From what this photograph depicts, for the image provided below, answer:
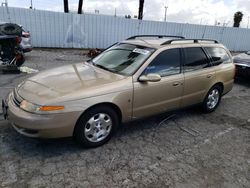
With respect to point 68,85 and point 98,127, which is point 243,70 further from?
point 68,85

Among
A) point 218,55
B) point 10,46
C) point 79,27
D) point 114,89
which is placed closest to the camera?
point 114,89

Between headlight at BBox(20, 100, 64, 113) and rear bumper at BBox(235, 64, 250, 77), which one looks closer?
headlight at BBox(20, 100, 64, 113)

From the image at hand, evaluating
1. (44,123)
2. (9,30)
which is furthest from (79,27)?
(44,123)

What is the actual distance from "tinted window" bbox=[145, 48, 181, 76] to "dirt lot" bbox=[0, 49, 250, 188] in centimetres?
105

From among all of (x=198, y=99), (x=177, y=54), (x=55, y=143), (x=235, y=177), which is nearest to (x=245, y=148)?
(x=235, y=177)

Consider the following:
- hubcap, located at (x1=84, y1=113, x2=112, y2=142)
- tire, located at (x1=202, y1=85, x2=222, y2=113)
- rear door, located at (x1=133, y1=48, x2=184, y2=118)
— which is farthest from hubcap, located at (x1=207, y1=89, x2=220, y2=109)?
hubcap, located at (x1=84, y1=113, x2=112, y2=142)

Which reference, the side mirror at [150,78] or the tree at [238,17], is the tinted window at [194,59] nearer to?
the side mirror at [150,78]

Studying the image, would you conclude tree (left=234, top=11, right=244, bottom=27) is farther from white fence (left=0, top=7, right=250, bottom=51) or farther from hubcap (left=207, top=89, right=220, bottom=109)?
hubcap (left=207, top=89, right=220, bottom=109)

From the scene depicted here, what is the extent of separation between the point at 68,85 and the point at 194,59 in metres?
2.55

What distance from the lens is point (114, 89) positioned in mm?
3355

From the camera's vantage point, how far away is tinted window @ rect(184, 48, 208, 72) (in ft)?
14.4

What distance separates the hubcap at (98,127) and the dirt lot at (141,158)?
18 centimetres

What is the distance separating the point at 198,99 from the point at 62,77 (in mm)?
2739

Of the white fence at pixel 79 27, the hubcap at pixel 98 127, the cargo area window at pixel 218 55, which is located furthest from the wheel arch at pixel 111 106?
the white fence at pixel 79 27
